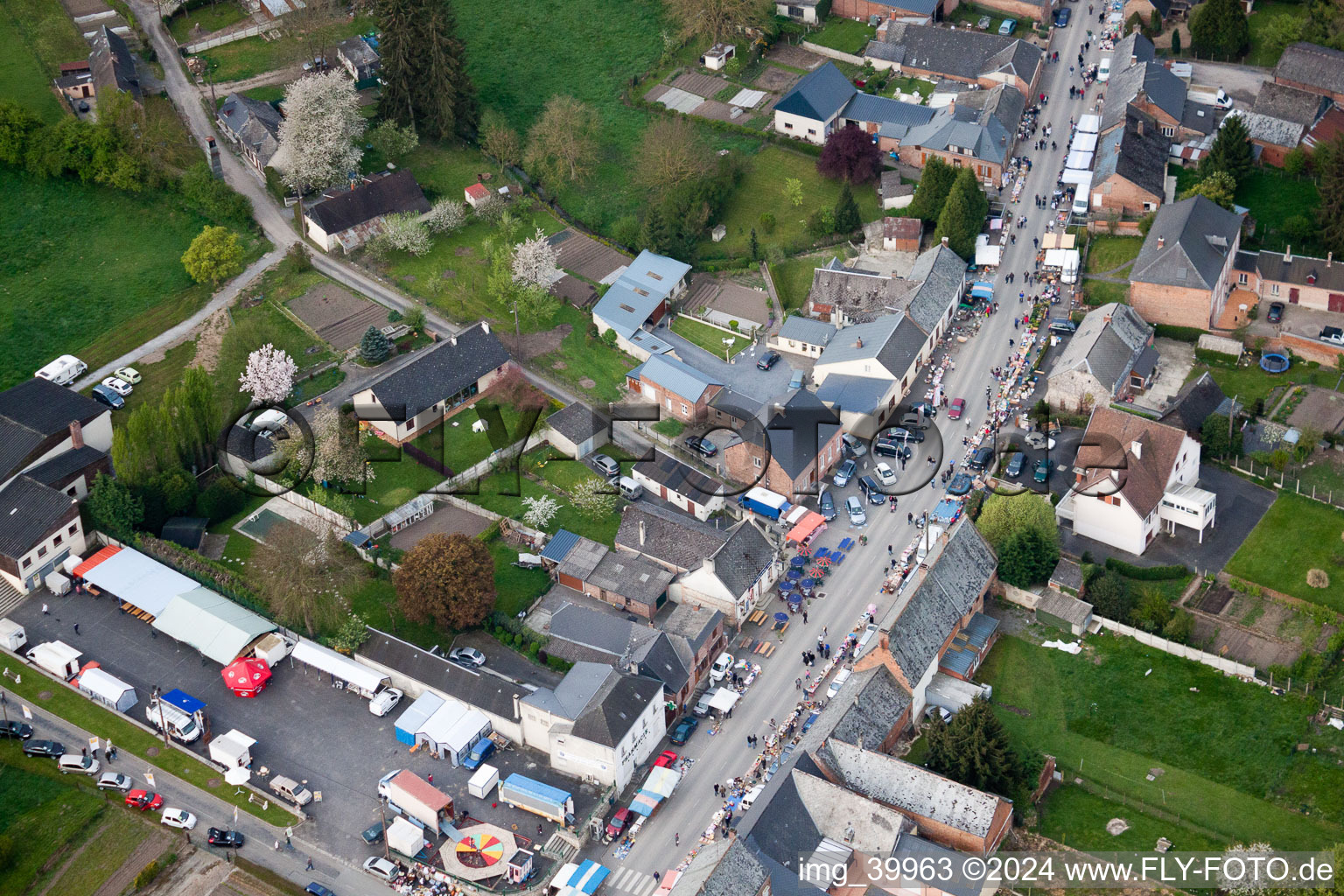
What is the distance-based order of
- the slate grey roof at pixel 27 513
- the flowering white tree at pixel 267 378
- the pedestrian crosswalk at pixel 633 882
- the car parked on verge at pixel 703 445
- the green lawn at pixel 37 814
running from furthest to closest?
the flowering white tree at pixel 267 378, the car parked on verge at pixel 703 445, the slate grey roof at pixel 27 513, the green lawn at pixel 37 814, the pedestrian crosswalk at pixel 633 882

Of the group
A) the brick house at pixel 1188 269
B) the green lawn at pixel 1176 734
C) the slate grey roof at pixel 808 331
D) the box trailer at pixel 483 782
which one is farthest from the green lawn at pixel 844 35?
the box trailer at pixel 483 782

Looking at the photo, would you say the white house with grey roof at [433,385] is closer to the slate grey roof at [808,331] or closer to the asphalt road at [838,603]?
the slate grey roof at [808,331]

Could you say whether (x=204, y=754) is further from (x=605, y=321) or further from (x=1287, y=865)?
(x=1287, y=865)

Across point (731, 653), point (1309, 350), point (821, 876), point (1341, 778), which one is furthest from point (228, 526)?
point (1309, 350)

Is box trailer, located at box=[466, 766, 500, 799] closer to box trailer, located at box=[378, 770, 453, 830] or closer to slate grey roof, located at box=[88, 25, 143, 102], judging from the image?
box trailer, located at box=[378, 770, 453, 830]

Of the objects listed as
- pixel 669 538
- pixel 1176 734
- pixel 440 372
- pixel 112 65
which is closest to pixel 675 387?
pixel 669 538

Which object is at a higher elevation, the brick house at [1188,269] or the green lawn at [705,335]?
the brick house at [1188,269]

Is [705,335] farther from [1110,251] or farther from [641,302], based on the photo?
[1110,251]

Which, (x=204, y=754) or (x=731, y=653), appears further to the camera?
(x=731, y=653)
